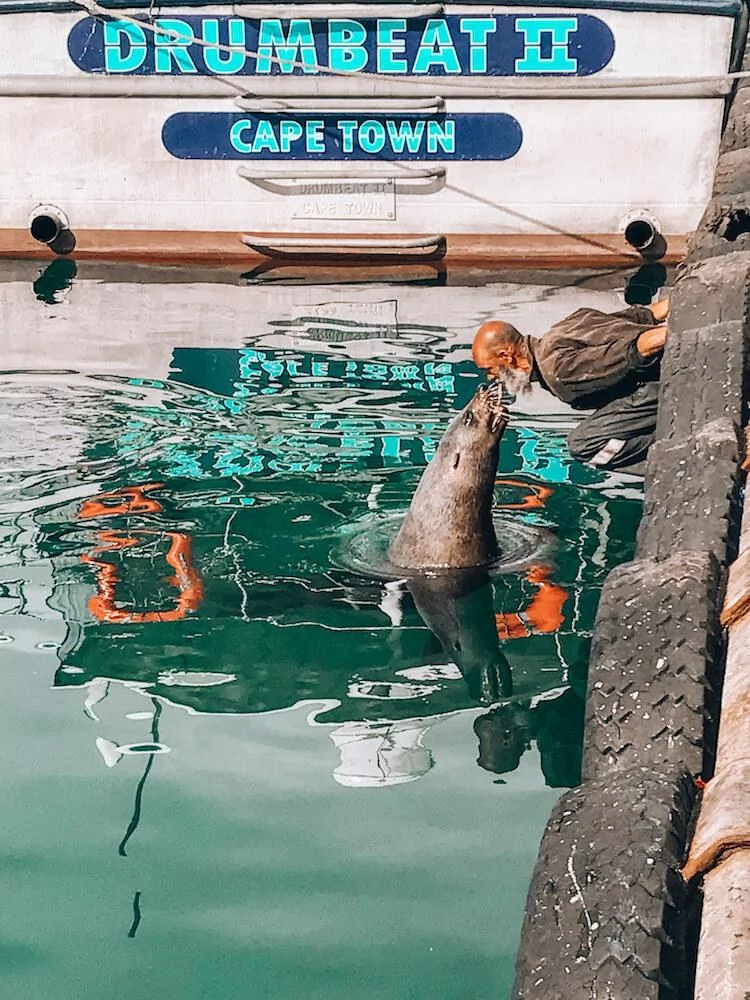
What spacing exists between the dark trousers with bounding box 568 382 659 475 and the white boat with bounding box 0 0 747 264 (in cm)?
601

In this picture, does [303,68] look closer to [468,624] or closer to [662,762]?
[468,624]

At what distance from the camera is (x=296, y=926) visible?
421 cm

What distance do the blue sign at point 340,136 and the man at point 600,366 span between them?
6.18 metres

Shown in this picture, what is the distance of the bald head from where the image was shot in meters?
6.86

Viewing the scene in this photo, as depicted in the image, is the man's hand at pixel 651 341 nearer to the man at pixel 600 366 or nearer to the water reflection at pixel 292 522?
the man at pixel 600 366

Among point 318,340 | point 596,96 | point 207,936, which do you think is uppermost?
point 596,96

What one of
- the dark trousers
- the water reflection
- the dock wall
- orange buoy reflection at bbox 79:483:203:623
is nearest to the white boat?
the water reflection

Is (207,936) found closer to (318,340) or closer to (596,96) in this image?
(318,340)

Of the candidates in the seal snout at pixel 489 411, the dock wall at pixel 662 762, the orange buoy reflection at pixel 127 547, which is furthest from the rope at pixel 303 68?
the dock wall at pixel 662 762

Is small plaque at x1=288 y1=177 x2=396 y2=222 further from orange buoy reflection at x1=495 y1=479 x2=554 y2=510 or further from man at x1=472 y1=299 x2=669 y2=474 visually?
man at x1=472 y1=299 x2=669 y2=474

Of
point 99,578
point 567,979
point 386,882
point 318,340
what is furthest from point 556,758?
point 318,340

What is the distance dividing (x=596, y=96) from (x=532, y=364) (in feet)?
21.7

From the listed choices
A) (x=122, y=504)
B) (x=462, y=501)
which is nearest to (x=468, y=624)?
(x=462, y=501)

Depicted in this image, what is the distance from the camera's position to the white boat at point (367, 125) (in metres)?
12.8
